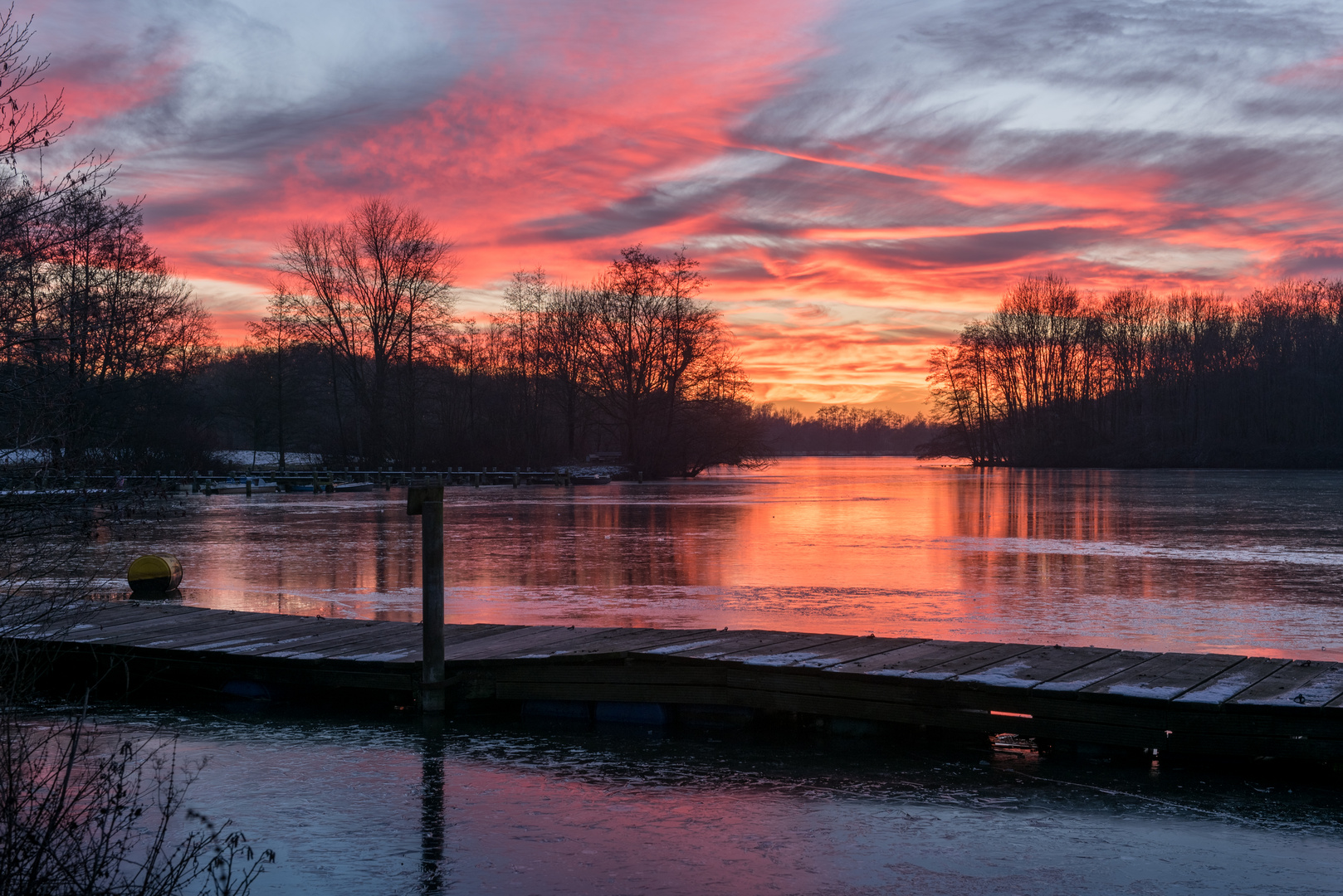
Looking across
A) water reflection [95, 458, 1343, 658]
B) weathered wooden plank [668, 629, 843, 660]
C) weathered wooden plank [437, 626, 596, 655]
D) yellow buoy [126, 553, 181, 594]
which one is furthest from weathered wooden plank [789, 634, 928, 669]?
yellow buoy [126, 553, 181, 594]

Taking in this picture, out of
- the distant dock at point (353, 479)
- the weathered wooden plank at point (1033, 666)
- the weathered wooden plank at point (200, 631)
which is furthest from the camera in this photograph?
the distant dock at point (353, 479)

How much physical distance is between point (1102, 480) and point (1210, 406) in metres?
34.5

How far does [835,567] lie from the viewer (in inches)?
689

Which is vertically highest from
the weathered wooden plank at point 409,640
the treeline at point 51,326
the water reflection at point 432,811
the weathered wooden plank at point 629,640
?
the treeline at point 51,326

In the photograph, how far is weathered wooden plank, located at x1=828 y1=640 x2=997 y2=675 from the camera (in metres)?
7.38

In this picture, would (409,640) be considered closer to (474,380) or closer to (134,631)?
(134,631)

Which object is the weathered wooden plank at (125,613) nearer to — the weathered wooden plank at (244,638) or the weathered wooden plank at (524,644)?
the weathered wooden plank at (244,638)

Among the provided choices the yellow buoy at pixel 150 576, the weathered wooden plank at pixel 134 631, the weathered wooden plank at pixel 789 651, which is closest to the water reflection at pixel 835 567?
the yellow buoy at pixel 150 576

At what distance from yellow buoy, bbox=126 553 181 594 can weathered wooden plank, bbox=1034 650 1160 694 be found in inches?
459

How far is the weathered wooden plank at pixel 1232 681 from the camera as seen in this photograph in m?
6.48

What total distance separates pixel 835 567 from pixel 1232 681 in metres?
10.7

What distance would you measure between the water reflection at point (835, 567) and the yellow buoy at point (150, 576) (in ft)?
1.35

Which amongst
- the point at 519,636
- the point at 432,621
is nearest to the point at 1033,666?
the point at 519,636

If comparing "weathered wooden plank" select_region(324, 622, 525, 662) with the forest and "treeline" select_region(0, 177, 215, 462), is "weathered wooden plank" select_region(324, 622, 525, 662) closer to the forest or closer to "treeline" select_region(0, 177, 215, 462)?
"treeline" select_region(0, 177, 215, 462)
